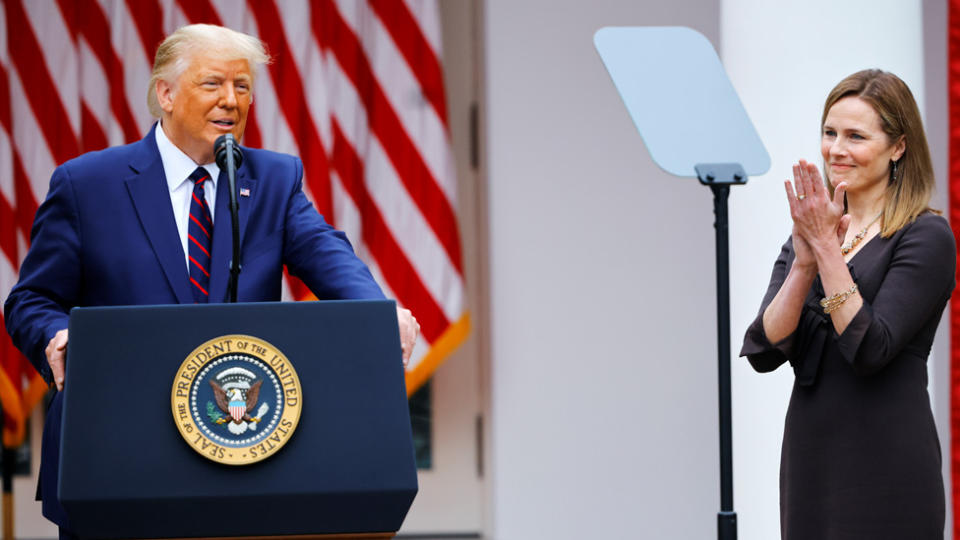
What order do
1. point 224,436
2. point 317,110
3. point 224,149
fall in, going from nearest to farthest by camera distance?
point 224,436 < point 224,149 < point 317,110

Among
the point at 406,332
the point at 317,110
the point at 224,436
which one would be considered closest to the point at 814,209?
the point at 406,332

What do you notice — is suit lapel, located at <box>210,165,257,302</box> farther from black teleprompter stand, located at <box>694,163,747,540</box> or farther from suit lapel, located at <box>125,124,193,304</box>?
black teleprompter stand, located at <box>694,163,747,540</box>

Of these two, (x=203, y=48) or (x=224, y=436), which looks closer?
(x=224, y=436)

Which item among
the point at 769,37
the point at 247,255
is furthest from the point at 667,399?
the point at 247,255

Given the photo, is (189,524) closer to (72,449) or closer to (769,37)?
(72,449)

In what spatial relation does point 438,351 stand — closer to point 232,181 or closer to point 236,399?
point 232,181

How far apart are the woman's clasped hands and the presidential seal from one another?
107cm

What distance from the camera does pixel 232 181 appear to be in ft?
5.64

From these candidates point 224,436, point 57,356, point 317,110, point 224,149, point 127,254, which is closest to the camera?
point 224,436

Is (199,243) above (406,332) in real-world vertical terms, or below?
above

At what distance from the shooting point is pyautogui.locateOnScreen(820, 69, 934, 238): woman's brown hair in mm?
2229

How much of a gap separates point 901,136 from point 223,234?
4.39 feet

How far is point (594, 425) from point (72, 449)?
10.0 ft

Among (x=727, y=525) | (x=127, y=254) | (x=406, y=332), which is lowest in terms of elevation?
(x=727, y=525)
